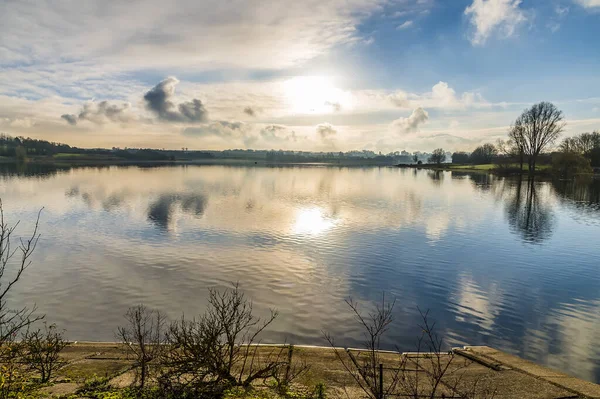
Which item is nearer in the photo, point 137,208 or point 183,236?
point 183,236

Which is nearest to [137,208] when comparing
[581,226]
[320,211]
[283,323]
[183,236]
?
[183,236]

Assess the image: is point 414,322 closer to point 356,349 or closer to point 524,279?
point 356,349

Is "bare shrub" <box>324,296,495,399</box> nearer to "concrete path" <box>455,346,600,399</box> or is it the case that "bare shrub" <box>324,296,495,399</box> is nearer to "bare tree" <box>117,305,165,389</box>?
"concrete path" <box>455,346,600,399</box>

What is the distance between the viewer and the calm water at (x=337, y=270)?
18.9m

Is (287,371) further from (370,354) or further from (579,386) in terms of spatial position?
(579,386)

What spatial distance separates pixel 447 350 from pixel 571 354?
5416 millimetres

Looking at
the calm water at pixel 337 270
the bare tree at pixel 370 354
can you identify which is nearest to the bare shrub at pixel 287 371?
the bare tree at pixel 370 354

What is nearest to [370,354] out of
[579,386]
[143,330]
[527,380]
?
[527,380]

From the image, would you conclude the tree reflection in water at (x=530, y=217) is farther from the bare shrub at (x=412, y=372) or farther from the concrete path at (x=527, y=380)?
the bare shrub at (x=412, y=372)

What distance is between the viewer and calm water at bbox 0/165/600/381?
18859mm

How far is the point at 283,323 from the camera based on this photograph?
62.9 ft

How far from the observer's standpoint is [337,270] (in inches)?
1081

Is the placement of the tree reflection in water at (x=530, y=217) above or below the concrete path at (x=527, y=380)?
above

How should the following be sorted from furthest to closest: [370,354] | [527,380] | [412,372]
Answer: [370,354] < [412,372] < [527,380]
